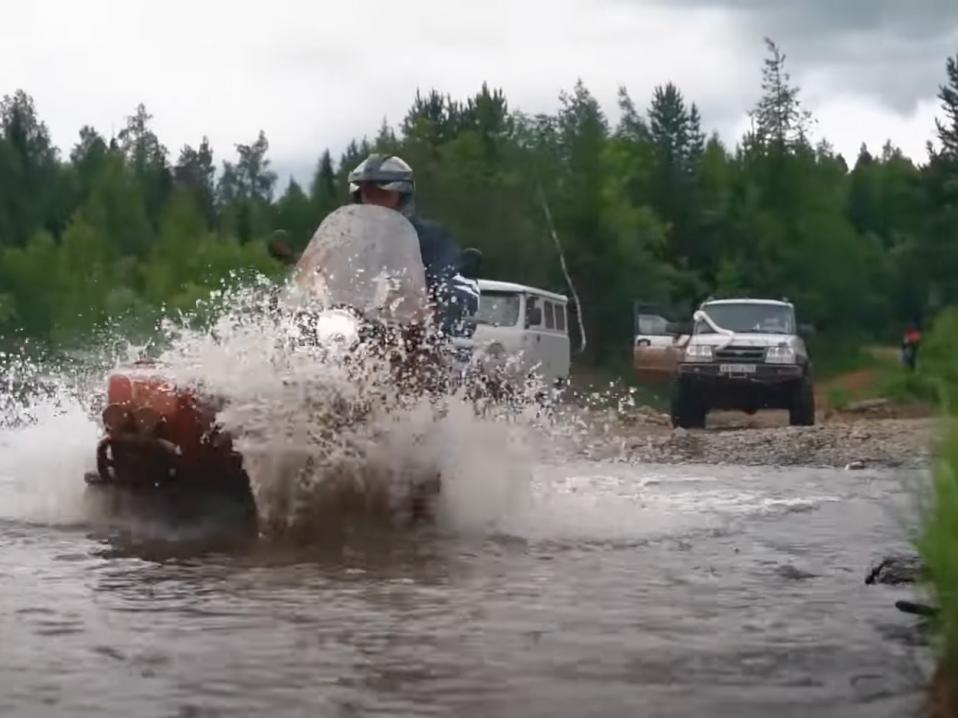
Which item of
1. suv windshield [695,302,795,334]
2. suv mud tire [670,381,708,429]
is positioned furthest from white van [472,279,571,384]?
suv windshield [695,302,795,334]

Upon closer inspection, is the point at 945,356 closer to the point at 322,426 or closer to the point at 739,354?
the point at 322,426

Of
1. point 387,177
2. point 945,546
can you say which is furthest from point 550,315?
point 945,546

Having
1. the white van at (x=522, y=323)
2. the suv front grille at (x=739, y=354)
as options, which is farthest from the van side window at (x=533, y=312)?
the suv front grille at (x=739, y=354)

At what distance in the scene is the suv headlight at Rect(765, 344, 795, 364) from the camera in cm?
2219

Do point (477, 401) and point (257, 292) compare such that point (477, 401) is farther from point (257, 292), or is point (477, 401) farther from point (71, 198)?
point (71, 198)

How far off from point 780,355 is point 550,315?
3817 mm

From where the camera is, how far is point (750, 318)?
23375 mm

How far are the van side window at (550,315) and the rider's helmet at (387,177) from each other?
14756 millimetres

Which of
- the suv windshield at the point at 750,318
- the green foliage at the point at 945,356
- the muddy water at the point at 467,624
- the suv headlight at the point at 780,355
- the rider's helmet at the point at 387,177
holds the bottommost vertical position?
the muddy water at the point at 467,624

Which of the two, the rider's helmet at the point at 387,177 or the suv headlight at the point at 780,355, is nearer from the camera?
the rider's helmet at the point at 387,177

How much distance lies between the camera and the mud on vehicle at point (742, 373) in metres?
22.2

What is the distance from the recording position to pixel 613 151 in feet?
221

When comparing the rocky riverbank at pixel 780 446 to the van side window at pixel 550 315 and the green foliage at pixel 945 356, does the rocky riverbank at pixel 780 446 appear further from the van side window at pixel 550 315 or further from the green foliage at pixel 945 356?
the green foliage at pixel 945 356

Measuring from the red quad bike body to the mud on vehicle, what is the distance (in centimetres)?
1430
